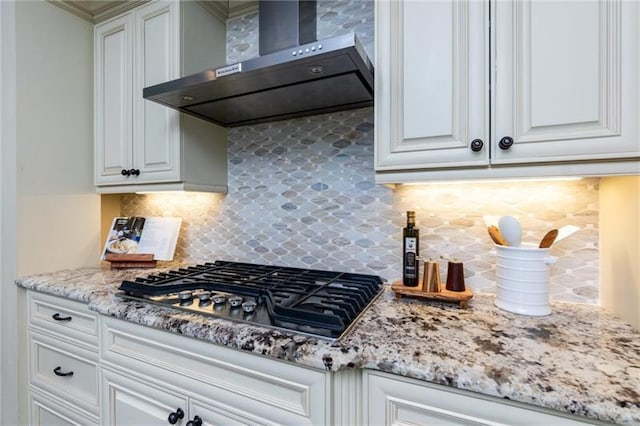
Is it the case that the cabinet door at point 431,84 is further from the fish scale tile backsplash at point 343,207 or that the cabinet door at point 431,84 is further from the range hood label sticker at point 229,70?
the range hood label sticker at point 229,70

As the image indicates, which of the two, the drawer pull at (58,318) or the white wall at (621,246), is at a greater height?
the white wall at (621,246)

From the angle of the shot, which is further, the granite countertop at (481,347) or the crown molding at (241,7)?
the crown molding at (241,7)

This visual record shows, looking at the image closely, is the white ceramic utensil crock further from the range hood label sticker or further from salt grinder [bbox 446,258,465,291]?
the range hood label sticker

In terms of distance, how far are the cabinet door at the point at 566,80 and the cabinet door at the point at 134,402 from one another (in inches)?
47.8

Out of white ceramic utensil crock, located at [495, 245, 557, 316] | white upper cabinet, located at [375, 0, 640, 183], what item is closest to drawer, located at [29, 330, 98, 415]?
white upper cabinet, located at [375, 0, 640, 183]

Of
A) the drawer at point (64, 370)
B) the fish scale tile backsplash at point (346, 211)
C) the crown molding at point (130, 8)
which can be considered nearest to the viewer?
the fish scale tile backsplash at point (346, 211)

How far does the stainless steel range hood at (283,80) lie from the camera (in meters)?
0.89

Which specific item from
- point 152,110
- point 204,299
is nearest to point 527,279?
point 204,299

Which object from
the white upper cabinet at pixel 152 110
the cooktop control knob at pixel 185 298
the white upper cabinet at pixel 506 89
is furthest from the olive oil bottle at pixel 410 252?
the white upper cabinet at pixel 152 110

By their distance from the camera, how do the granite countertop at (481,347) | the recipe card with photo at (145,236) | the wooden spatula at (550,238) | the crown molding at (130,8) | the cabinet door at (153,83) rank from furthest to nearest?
the recipe card with photo at (145,236) → the crown molding at (130,8) → the cabinet door at (153,83) → the wooden spatula at (550,238) → the granite countertop at (481,347)

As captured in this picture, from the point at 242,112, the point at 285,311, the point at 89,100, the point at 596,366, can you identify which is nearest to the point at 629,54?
the point at 596,366

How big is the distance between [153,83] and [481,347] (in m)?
1.71

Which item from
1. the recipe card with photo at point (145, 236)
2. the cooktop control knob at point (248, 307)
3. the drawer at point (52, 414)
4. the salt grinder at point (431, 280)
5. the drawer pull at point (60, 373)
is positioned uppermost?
the recipe card with photo at point (145, 236)

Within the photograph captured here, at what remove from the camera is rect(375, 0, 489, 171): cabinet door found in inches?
33.8
